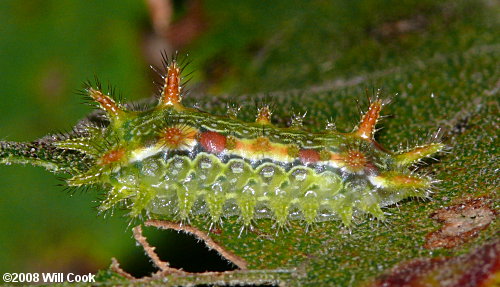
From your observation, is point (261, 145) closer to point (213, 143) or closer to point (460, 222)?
point (213, 143)

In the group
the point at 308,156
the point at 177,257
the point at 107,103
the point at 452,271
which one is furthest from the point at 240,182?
the point at 452,271

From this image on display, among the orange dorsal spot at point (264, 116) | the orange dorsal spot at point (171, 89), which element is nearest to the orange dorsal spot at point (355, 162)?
the orange dorsal spot at point (264, 116)

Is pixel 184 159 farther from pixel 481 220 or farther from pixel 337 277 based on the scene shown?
pixel 481 220

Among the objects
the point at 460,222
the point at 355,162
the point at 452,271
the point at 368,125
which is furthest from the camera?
the point at 368,125

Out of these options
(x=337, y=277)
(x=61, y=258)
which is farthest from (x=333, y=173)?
(x=61, y=258)

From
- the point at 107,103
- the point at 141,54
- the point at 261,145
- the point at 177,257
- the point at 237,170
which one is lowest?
the point at 177,257

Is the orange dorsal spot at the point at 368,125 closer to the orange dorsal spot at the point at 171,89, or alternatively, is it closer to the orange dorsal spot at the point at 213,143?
the orange dorsal spot at the point at 213,143
